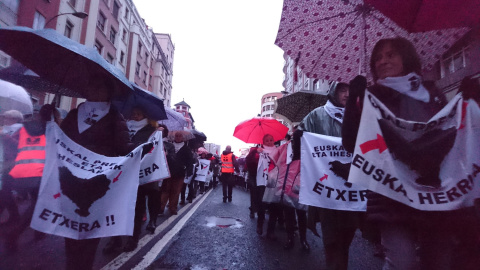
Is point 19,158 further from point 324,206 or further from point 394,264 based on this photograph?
point 394,264

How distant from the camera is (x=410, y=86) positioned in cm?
180

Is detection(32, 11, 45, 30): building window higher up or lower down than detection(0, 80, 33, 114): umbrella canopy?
higher up

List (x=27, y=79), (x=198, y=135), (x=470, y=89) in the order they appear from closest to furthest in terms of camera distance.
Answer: (x=470, y=89) → (x=27, y=79) → (x=198, y=135)

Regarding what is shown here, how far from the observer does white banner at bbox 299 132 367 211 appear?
243 cm

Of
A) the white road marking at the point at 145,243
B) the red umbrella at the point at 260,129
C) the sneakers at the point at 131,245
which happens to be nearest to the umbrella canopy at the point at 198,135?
the red umbrella at the point at 260,129

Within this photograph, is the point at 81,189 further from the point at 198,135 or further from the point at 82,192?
the point at 198,135

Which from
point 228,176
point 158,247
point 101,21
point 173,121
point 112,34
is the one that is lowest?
point 158,247

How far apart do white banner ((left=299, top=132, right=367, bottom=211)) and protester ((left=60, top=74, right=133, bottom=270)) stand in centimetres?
170

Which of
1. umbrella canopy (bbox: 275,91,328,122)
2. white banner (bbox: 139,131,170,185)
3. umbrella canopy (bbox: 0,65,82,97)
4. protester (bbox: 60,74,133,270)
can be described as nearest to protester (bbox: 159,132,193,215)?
white banner (bbox: 139,131,170,185)

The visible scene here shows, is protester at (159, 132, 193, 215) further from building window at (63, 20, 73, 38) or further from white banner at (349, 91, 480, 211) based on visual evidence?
building window at (63, 20, 73, 38)

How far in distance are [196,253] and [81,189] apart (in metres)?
2.07

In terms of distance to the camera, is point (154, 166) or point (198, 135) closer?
point (154, 166)

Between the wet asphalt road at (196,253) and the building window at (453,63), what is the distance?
27.5ft

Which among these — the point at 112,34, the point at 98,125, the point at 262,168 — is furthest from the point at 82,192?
the point at 112,34
